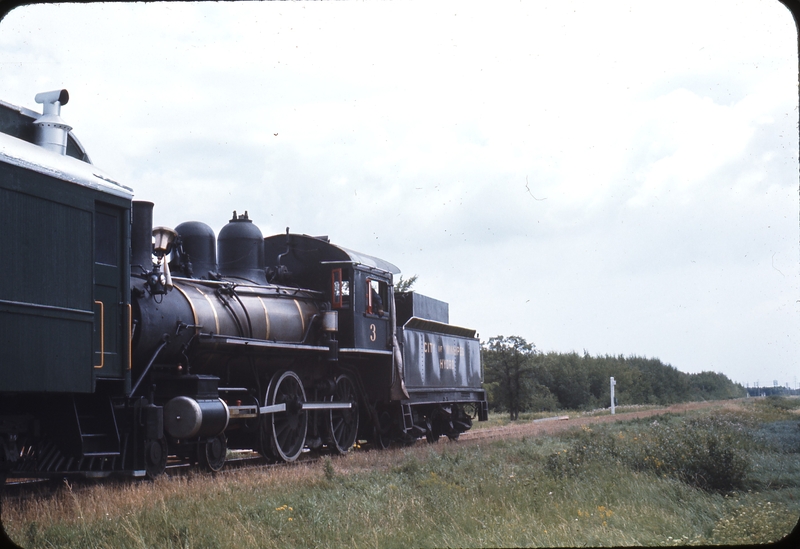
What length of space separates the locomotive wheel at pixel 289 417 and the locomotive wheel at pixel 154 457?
10.4 feet

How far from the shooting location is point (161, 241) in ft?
35.6

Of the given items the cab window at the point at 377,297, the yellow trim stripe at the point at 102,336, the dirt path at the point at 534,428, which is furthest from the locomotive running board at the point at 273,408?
the dirt path at the point at 534,428

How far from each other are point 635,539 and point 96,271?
6.41m

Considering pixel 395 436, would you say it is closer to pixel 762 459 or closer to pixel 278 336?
pixel 278 336

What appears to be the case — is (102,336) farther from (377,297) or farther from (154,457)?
(377,297)

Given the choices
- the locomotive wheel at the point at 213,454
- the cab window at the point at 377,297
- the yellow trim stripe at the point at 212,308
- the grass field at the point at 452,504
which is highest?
the cab window at the point at 377,297

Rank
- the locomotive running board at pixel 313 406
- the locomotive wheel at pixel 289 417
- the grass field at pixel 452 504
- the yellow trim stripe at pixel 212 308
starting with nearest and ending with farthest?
the grass field at pixel 452 504 → the yellow trim stripe at pixel 212 308 → the locomotive running board at pixel 313 406 → the locomotive wheel at pixel 289 417

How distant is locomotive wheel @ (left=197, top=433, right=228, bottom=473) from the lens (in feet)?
36.3

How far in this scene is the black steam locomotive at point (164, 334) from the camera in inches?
300

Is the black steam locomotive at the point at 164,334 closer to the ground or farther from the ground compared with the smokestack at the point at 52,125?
closer to the ground

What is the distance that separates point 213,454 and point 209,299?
2.37 meters

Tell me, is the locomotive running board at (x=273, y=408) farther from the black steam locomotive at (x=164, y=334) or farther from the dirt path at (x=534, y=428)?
the dirt path at (x=534, y=428)

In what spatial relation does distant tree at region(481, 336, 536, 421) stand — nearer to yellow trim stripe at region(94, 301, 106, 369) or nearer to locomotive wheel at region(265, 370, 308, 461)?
locomotive wheel at region(265, 370, 308, 461)

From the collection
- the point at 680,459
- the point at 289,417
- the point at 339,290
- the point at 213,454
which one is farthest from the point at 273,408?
the point at 680,459
